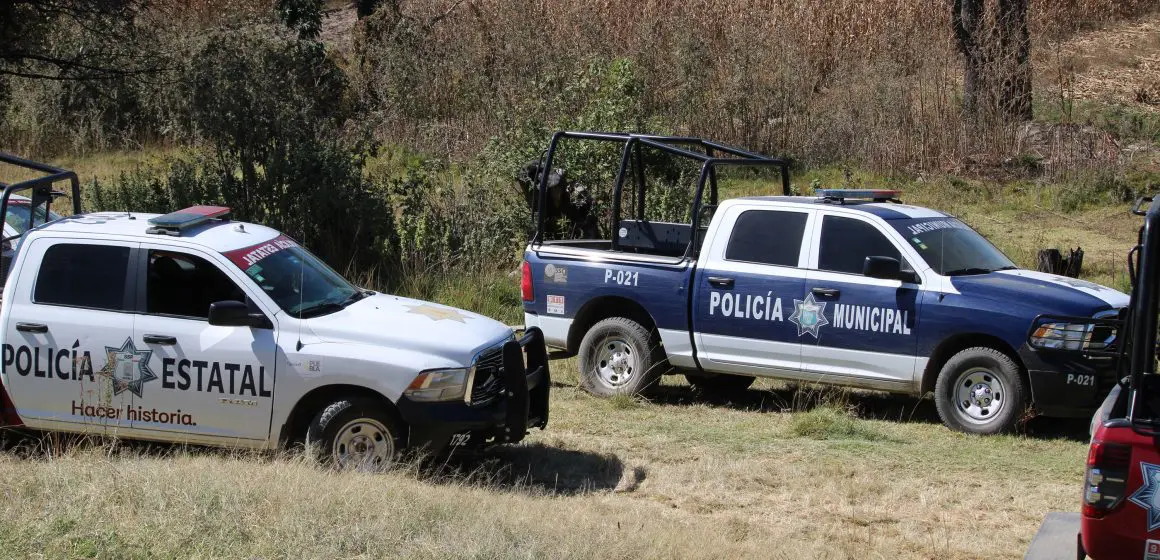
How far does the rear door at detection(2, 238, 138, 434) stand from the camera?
7.42 m

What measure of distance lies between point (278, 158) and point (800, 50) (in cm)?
1004

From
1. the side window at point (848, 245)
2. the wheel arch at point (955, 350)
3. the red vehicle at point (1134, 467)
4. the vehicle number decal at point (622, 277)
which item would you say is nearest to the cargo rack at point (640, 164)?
the vehicle number decal at point (622, 277)

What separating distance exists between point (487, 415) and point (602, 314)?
11.1 ft

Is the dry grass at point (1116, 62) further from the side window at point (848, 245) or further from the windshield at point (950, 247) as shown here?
the side window at point (848, 245)

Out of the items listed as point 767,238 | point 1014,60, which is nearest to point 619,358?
point 767,238

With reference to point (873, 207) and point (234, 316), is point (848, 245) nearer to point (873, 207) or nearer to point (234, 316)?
point (873, 207)

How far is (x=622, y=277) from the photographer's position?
10.3 m

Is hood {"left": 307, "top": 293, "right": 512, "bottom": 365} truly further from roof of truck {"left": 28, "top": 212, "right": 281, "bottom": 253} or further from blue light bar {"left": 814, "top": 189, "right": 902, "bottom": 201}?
blue light bar {"left": 814, "top": 189, "right": 902, "bottom": 201}

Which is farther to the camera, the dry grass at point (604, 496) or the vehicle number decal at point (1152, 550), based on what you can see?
the dry grass at point (604, 496)

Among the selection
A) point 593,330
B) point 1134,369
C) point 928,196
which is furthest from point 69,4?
point 1134,369

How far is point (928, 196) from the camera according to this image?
16.8m

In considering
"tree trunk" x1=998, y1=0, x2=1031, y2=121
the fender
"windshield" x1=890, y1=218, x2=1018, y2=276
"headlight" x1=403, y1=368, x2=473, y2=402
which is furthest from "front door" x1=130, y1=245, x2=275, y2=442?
"tree trunk" x1=998, y1=0, x2=1031, y2=121

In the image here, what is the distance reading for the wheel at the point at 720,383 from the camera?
11000 millimetres

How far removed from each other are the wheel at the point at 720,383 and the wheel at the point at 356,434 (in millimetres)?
4302
